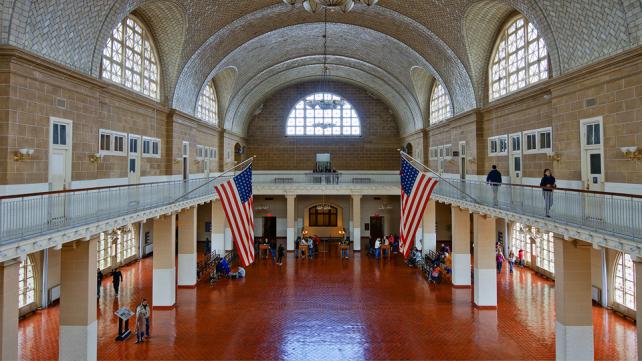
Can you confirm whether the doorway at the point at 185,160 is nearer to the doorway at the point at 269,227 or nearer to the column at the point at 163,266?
the column at the point at 163,266

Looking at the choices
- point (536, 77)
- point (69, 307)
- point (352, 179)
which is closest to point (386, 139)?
point (352, 179)

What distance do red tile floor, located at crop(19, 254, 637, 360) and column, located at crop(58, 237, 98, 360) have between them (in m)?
1.35

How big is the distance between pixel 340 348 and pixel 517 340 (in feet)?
18.4

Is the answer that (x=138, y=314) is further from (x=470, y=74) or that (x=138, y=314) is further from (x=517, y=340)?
(x=470, y=74)

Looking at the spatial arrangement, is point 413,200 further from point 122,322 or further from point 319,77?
point 319,77

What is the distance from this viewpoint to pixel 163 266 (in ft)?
55.6

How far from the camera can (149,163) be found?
715 inches

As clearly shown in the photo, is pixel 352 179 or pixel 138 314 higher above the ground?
pixel 352 179

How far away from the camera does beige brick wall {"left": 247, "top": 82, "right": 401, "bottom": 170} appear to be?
36.5 metres

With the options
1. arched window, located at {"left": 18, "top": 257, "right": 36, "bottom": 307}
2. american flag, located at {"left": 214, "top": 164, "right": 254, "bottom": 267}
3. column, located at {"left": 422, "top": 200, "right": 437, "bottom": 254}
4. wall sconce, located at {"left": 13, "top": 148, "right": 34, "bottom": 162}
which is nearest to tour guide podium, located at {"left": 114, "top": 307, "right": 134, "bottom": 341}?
american flag, located at {"left": 214, "top": 164, "right": 254, "bottom": 267}

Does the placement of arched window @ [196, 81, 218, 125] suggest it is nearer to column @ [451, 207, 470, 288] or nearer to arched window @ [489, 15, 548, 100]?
column @ [451, 207, 470, 288]

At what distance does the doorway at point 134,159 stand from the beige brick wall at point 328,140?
770 inches

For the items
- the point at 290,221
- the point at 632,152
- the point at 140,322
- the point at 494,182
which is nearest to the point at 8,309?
the point at 140,322

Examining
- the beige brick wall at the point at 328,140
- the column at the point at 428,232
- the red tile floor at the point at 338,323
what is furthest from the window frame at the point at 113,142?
the beige brick wall at the point at 328,140
